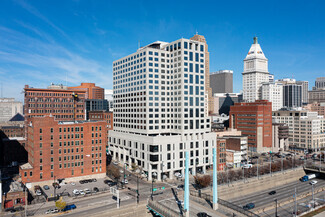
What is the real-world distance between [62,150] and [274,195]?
81.7m

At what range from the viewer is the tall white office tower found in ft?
356

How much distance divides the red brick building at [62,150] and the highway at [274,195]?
54.2 m

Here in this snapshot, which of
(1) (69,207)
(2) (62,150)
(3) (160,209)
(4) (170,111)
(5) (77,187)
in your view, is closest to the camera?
(3) (160,209)

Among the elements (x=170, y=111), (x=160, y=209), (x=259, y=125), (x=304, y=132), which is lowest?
(x=160, y=209)

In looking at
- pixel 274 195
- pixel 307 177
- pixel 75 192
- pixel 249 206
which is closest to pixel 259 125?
pixel 307 177

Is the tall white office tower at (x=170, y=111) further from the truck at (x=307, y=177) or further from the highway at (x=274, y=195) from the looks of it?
the truck at (x=307, y=177)

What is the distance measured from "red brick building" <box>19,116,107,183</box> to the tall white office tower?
19.2 m

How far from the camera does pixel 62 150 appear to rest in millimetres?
96812

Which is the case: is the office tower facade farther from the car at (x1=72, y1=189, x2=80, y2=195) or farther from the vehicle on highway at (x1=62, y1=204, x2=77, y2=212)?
the vehicle on highway at (x1=62, y1=204, x2=77, y2=212)

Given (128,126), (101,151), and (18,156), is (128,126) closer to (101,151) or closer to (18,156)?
(101,151)

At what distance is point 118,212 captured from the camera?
73312 millimetres

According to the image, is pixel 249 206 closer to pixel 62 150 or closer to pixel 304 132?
pixel 62 150

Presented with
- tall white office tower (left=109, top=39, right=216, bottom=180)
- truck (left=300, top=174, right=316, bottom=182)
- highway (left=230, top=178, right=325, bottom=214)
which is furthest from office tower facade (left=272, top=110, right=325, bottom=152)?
tall white office tower (left=109, top=39, right=216, bottom=180)

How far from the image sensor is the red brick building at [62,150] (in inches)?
3627
